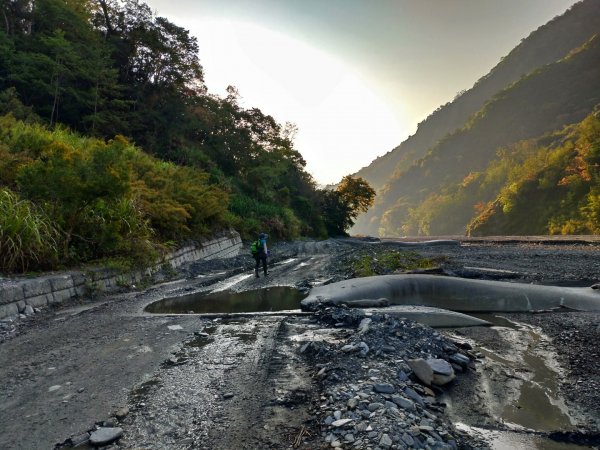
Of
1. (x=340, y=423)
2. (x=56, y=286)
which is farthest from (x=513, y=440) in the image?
(x=56, y=286)

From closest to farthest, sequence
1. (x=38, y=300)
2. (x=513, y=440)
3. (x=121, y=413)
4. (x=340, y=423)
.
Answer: (x=340, y=423) < (x=513, y=440) < (x=121, y=413) < (x=38, y=300)

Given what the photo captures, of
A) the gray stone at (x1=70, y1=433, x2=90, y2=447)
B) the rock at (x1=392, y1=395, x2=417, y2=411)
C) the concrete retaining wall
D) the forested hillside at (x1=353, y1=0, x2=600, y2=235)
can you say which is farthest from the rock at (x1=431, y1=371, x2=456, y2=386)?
the forested hillside at (x1=353, y1=0, x2=600, y2=235)

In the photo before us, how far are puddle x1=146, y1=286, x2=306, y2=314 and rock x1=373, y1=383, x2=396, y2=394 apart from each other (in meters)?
4.36

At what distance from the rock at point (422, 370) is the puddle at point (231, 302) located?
12.8ft

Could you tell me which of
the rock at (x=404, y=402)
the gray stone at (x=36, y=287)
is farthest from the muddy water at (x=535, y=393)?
the gray stone at (x=36, y=287)

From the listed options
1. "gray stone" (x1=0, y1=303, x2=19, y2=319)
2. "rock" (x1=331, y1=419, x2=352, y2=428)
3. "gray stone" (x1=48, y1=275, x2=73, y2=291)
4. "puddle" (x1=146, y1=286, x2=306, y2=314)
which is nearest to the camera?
"rock" (x1=331, y1=419, x2=352, y2=428)

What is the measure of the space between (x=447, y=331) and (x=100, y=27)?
102 ft

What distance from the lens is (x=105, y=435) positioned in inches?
127

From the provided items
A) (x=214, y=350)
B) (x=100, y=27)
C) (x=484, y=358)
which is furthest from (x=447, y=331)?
(x=100, y=27)

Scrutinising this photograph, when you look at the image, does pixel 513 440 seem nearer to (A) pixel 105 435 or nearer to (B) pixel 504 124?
(A) pixel 105 435

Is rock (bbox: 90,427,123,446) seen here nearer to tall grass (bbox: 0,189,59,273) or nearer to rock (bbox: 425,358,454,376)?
rock (bbox: 425,358,454,376)

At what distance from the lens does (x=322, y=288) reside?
29.1ft

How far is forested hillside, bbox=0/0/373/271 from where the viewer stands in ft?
28.6

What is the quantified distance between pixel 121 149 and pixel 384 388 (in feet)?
27.6
